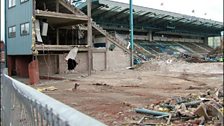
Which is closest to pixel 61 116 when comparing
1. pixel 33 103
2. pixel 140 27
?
pixel 33 103

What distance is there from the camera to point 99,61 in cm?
3716

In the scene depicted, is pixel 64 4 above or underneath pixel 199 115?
above

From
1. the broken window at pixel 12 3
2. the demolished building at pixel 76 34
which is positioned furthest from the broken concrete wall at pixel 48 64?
the broken window at pixel 12 3

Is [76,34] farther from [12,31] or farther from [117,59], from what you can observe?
[12,31]

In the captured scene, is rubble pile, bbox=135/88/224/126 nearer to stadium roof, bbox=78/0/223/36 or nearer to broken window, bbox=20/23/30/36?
broken window, bbox=20/23/30/36

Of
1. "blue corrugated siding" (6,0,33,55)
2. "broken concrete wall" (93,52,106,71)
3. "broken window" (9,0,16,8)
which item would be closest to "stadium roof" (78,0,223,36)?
"broken concrete wall" (93,52,106,71)

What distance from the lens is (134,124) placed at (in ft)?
27.9

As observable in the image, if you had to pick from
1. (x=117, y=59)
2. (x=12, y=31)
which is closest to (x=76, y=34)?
(x=117, y=59)

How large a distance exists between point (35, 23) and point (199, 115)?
71.8 ft

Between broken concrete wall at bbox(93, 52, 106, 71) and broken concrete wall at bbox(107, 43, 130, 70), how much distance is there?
687mm

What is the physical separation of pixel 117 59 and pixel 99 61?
301 centimetres

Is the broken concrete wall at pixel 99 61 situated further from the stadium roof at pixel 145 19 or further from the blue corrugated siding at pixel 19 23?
the stadium roof at pixel 145 19

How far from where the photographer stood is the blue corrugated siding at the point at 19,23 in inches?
1120

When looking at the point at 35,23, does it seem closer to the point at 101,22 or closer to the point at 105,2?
the point at 105,2
